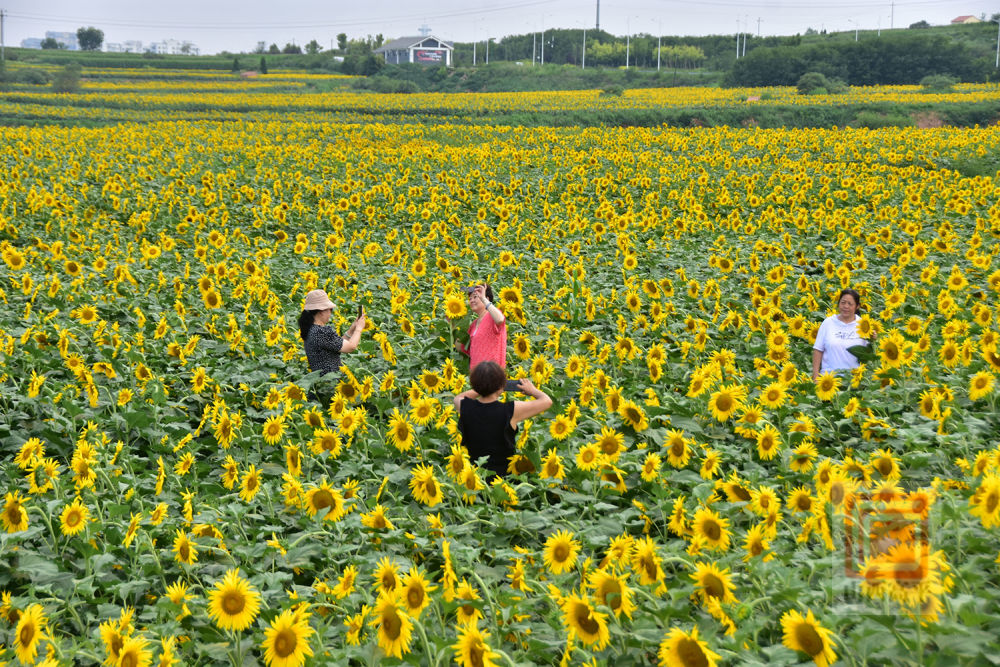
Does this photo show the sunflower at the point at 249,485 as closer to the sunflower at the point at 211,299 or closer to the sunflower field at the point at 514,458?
Result: the sunflower field at the point at 514,458

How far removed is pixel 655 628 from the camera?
2.98 m

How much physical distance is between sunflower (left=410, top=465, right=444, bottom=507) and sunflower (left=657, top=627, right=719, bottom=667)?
1.62 metres

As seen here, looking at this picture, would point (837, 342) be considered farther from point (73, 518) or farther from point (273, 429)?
point (73, 518)

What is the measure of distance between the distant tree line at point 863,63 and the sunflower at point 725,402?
53681mm

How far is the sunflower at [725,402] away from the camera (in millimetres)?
4910

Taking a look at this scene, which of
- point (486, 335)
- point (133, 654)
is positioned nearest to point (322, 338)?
point (486, 335)

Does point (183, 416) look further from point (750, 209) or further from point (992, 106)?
point (992, 106)

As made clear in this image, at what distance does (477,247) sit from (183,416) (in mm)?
6542

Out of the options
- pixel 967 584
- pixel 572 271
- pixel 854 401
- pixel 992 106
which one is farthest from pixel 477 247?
pixel 992 106

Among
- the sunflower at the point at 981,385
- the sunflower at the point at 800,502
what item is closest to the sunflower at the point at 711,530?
the sunflower at the point at 800,502

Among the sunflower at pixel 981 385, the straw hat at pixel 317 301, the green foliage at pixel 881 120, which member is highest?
the green foliage at pixel 881 120

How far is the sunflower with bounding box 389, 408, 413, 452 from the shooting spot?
4812 millimetres

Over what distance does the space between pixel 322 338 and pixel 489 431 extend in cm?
228

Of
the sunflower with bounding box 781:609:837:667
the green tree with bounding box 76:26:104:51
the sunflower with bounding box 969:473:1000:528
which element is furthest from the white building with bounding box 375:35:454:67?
the sunflower with bounding box 781:609:837:667
